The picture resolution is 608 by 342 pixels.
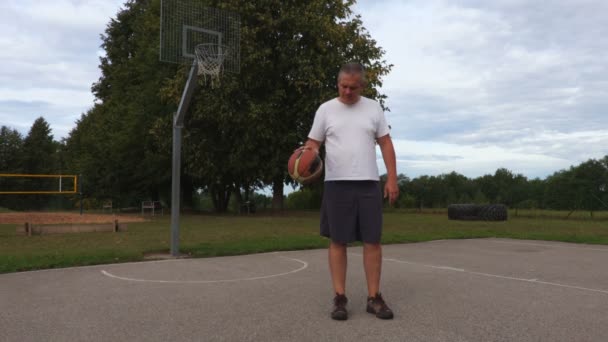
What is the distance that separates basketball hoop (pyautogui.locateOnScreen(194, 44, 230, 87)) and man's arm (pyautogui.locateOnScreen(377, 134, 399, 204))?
5339mm

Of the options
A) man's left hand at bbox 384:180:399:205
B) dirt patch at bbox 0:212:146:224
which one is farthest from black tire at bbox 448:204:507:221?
man's left hand at bbox 384:180:399:205

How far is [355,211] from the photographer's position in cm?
420

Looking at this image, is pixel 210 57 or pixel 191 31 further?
pixel 210 57

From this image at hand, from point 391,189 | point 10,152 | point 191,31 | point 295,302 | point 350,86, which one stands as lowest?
point 295,302

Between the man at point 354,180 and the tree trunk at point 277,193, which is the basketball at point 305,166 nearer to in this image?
the man at point 354,180

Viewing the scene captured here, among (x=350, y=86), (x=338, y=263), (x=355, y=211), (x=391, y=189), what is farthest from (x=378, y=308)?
(x=350, y=86)

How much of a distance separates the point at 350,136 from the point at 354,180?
0.36 metres

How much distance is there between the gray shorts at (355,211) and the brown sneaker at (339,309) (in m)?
0.46

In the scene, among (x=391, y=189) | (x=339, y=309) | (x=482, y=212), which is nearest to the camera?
(x=339, y=309)

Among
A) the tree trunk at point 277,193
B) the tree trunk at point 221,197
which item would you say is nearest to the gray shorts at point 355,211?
the tree trunk at point 277,193

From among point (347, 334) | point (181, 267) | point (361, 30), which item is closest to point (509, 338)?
point (347, 334)

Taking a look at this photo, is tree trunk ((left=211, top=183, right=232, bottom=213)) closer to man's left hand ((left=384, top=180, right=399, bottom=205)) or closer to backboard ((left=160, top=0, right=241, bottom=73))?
backboard ((left=160, top=0, right=241, bottom=73))

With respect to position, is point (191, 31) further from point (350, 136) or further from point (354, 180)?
point (354, 180)

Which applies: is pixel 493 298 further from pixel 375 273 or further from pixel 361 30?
pixel 361 30
